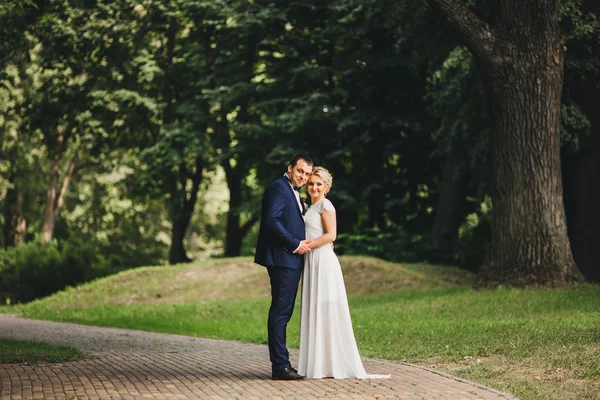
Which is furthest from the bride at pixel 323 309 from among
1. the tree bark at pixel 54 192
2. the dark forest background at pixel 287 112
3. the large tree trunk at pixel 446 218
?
the tree bark at pixel 54 192

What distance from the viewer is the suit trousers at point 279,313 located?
30.6ft

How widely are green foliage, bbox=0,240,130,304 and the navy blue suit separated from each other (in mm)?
19791

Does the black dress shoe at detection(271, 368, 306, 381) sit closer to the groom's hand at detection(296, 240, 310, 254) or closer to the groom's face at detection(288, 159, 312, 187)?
the groom's hand at detection(296, 240, 310, 254)

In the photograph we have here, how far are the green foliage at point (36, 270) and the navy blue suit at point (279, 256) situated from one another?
779 inches

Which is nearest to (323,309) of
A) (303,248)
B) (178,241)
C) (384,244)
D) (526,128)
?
(303,248)

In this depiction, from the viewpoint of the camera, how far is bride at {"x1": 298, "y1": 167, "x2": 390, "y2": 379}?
30.8ft

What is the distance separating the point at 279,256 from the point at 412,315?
25.4 ft

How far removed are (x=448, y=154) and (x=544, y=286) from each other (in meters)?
8.96

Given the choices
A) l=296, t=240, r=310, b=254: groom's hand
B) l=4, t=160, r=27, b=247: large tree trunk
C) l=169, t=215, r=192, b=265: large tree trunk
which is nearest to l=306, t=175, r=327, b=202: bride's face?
l=296, t=240, r=310, b=254: groom's hand

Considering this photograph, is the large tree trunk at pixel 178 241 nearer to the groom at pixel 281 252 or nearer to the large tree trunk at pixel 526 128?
the large tree trunk at pixel 526 128

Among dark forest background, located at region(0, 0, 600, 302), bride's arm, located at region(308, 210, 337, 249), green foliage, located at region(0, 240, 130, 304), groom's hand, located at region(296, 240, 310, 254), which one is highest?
dark forest background, located at region(0, 0, 600, 302)

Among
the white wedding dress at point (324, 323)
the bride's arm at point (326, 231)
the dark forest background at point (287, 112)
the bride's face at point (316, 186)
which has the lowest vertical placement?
the white wedding dress at point (324, 323)

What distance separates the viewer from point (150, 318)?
19.2 metres

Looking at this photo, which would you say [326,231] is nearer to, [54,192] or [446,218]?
[446,218]
